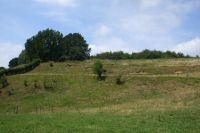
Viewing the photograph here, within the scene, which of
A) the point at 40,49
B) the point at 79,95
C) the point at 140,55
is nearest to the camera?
the point at 79,95

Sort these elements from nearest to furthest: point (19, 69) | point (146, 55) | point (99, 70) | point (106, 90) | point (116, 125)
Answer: point (116, 125), point (106, 90), point (99, 70), point (19, 69), point (146, 55)

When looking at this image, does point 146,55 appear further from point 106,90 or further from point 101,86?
point 106,90

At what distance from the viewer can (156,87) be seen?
60.6 metres

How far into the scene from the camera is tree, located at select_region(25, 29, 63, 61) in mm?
104250

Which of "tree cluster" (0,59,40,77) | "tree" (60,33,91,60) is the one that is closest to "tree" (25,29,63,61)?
"tree" (60,33,91,60)

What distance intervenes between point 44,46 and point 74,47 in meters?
7.10

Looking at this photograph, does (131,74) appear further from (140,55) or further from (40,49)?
(140,55)

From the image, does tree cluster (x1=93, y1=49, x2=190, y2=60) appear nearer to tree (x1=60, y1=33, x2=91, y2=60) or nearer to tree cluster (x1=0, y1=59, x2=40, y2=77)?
tree (x1=60, y1=33, x2=91, y2=60)

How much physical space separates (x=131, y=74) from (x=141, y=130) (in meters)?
51.3

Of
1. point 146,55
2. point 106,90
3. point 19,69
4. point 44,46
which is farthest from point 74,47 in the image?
point 106,90

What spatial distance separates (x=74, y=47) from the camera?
350ft

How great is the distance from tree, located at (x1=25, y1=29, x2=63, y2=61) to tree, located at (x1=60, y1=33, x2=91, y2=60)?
6.69 ft

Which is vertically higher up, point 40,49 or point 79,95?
point 40,49

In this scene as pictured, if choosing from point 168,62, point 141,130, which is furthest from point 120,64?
point 141,130
